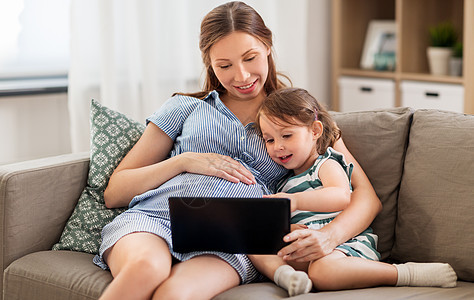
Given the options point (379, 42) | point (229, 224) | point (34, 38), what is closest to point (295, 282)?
point (229, 224)

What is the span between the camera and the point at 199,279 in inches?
59.1

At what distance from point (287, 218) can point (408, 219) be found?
472 millimetres

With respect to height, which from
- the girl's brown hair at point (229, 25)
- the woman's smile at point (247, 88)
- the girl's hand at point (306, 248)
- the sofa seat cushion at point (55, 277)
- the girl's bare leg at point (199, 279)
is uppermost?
the girl's brown hair at point (229, 25)

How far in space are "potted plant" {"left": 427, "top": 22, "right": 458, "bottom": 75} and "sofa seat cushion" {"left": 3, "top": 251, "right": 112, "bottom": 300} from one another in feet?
7.74

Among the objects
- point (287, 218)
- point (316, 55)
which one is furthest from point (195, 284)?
point (316, 55)

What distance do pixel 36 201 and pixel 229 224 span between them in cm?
65

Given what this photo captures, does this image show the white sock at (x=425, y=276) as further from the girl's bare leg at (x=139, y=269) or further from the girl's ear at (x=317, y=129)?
the girl's bare leg at (x=139, y=269)

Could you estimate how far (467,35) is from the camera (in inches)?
125

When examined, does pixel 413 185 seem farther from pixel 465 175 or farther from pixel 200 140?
pixel 200 140

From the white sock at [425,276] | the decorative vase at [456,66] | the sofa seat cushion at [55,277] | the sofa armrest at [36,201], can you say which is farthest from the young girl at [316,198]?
the decorative vase at [456,66]

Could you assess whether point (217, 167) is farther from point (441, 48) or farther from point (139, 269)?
point (441, 48)

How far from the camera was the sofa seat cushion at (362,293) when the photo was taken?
1.46 metres

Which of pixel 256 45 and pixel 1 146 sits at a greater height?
pixel 256 45

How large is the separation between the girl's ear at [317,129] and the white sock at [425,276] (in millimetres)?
435
